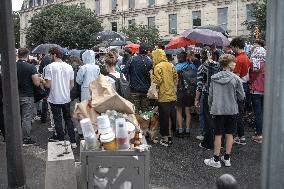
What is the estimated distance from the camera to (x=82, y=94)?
7.38 meters

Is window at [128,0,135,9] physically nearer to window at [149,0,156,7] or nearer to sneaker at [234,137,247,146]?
window at [149,0,156,7]

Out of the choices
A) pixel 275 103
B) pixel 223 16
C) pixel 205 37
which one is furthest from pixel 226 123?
pixel 223 16

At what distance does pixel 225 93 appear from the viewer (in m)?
6.04

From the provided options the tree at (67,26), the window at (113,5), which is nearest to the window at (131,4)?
the window at (113,5)

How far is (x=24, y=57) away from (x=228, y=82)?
373 cm

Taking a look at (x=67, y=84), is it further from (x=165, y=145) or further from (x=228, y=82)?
(x=228, y=82)

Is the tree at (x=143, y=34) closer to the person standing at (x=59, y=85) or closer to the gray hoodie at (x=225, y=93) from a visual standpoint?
the person standing at (x=59, y=85)

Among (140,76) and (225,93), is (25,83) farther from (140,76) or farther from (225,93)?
(225,93)

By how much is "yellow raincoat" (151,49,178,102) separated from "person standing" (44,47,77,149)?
4.99 ft

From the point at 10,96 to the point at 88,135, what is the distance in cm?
147

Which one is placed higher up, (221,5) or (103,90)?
(221,5)

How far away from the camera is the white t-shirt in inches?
289

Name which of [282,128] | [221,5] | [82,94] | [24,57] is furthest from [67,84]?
[221,5]

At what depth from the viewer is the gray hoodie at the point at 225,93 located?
5.99 metres
